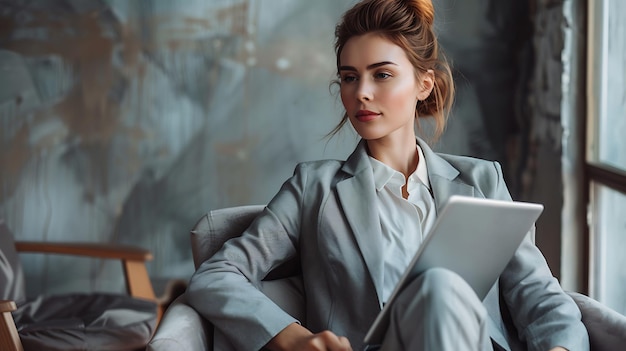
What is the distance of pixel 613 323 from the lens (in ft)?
6.32

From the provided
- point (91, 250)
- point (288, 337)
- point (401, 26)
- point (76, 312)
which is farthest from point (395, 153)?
point (91, 250)

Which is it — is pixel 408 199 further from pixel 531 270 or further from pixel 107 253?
pixel 107 253

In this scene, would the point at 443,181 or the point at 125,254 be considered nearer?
the point at 443,181

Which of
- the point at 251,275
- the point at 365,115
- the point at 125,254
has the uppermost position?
the point at 365,115

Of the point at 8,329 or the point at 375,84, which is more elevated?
the point at 375,84

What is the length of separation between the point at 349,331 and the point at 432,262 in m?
0.37

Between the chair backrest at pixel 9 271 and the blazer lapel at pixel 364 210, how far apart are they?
1741 millimetres

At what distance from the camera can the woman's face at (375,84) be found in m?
2.16

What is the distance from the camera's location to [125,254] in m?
3.76

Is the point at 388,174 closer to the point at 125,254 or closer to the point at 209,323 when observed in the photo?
the point at 209,323

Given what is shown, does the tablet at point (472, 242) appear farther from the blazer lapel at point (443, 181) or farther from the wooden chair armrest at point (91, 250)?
the wooden chair armrest at point (91, 250)

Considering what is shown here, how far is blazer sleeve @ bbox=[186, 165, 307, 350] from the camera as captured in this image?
1968 mm

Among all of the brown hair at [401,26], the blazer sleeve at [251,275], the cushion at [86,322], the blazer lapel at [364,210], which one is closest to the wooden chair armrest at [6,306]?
the cushion at [86,322]

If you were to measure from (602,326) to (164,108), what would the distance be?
2.75 m
